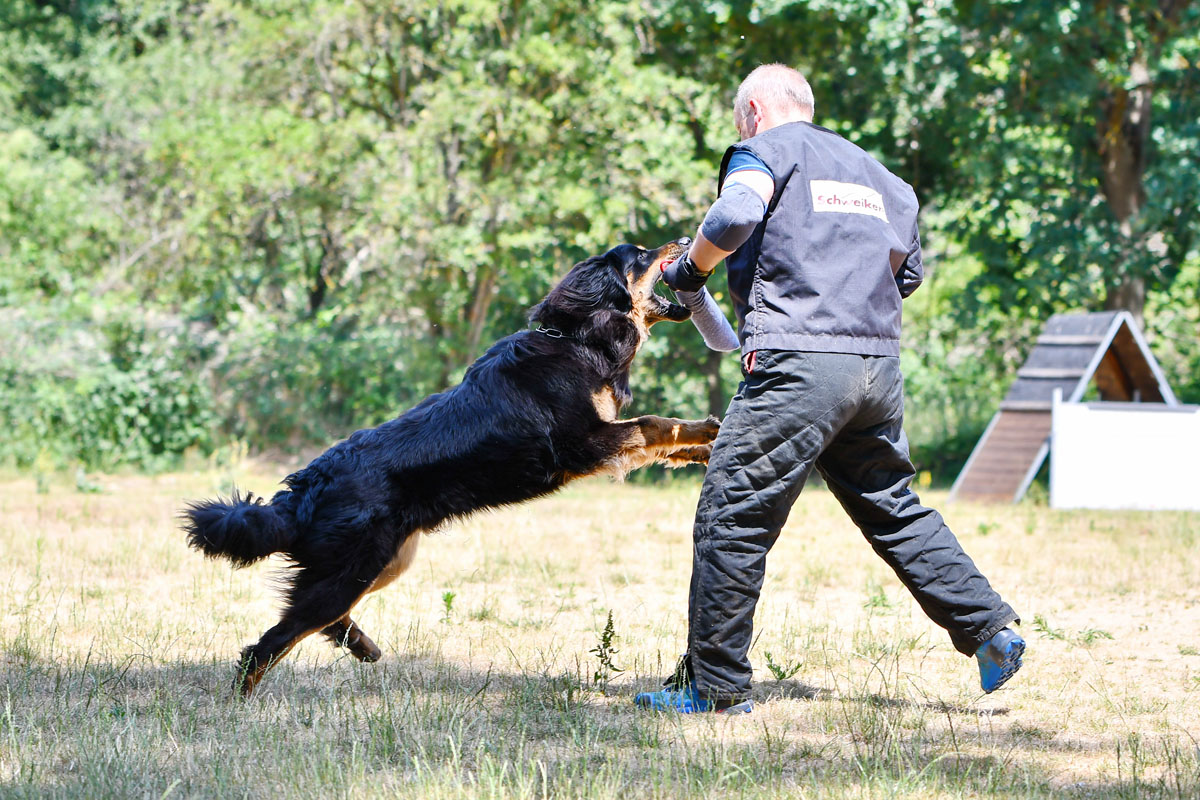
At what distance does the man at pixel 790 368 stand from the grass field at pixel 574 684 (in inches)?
14.7

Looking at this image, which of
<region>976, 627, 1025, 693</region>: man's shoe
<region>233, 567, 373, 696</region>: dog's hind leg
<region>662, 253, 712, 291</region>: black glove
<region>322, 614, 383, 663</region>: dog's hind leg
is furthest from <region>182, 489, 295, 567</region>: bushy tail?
<region>976, 627, 1025, 693</region>: man's shoe

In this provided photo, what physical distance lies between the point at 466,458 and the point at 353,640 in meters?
1.05

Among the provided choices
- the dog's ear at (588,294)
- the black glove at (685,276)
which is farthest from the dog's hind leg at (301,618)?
the black glove at (685,276)

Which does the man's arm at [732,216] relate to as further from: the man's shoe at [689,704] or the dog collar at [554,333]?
the man's shoe at [689,704]

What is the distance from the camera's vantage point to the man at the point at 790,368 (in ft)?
12.0

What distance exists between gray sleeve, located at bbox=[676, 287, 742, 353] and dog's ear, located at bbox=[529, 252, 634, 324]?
35cm

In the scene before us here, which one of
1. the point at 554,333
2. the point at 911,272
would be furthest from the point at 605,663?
the point at 911,272

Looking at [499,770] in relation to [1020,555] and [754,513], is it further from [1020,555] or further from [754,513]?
[1020,555]

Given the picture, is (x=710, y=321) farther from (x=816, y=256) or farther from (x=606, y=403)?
(x=816, y=256)

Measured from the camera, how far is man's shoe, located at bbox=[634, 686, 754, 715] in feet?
12.5

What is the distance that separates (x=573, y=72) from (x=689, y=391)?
5195 mm

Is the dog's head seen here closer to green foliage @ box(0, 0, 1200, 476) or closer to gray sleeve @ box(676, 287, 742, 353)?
gray sleeve @ box(676, 287, 742, 353)

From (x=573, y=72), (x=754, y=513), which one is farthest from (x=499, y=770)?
(x=573, y=72)

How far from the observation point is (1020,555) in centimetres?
761
